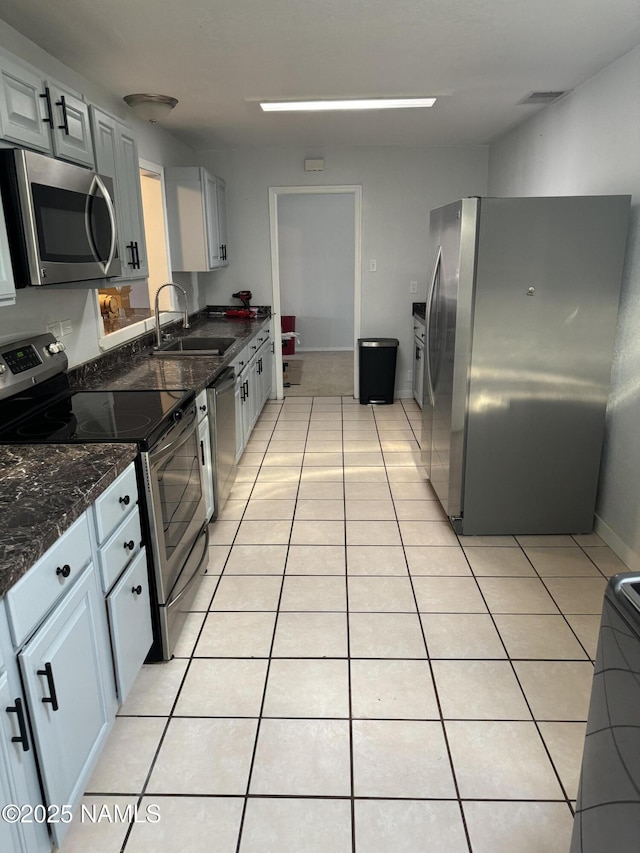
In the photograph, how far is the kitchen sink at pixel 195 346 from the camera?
3823 millimetres

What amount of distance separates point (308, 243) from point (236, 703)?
7701 millimetres

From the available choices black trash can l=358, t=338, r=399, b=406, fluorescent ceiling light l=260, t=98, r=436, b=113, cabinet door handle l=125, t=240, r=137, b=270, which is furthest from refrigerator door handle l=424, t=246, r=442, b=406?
black trash can l=358, t=338, r=399, b=406

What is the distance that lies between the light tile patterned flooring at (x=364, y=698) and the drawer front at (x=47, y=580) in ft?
2.40

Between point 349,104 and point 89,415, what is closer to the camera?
point 89,415

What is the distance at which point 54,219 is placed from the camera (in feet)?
7.23

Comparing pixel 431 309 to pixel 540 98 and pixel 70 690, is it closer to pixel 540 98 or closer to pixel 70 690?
pixel 540 98

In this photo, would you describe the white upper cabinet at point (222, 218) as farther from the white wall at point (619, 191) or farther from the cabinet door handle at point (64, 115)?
the cabinet door handle at point (64, 115)

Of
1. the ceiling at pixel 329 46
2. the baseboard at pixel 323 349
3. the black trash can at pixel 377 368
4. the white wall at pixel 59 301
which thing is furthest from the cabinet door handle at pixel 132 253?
the baseboard at pixel 323 349

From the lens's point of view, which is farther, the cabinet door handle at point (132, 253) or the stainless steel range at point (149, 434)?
the cabinet door handle at point (132, 253)

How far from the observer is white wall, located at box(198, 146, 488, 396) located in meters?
5.82

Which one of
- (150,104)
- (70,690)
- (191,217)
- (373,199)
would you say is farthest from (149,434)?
(373,199)

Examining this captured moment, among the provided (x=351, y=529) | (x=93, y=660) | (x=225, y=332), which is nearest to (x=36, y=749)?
(x=93, y=660)

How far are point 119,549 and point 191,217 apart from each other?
3705mm

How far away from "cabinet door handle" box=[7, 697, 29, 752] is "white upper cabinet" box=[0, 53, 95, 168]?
1705mm
